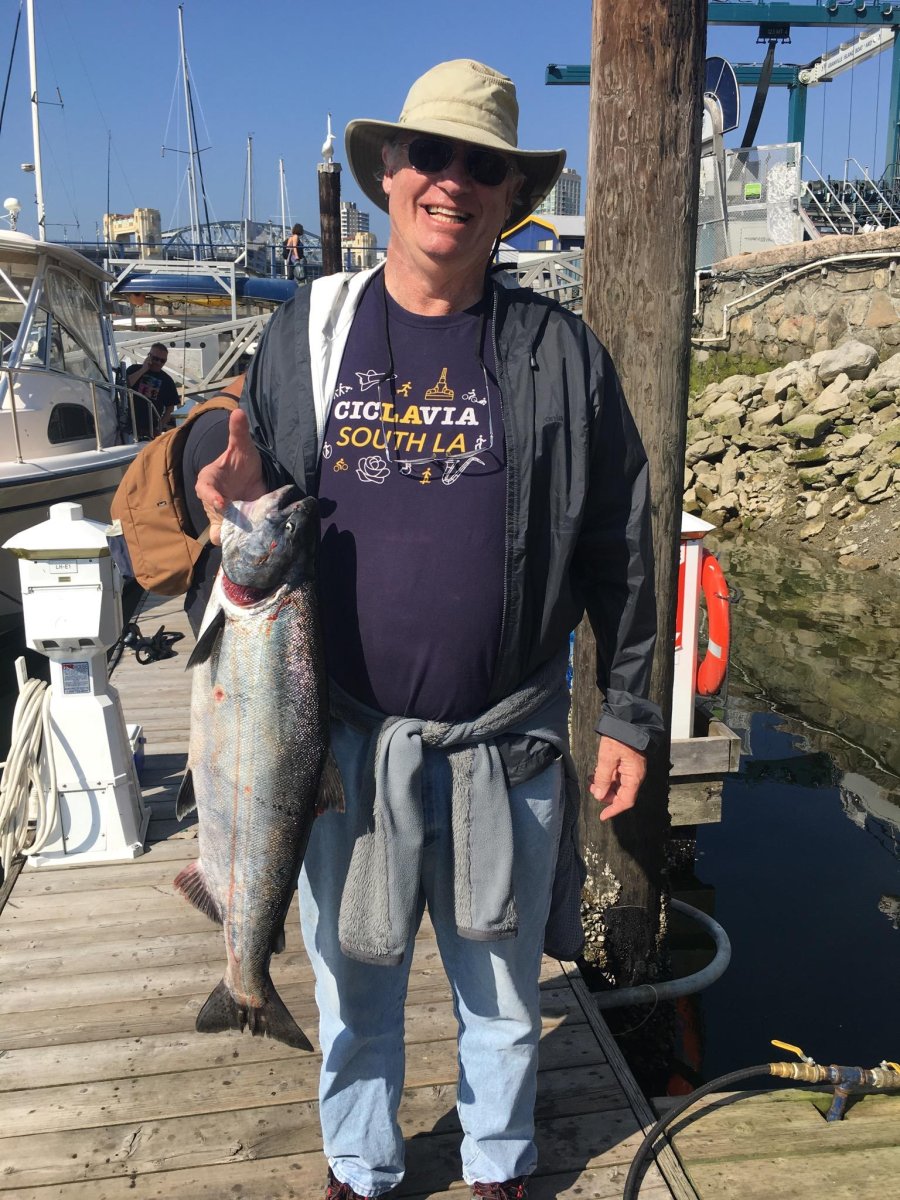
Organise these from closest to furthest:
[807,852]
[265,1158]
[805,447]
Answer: [265,1158], [807,852], [805,447]

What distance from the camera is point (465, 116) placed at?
83.4 inches

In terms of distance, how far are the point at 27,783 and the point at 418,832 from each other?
2657 millimetres

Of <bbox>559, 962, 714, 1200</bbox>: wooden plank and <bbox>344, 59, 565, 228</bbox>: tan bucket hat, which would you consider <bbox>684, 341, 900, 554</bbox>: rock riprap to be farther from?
<bbox>344, 59, 565, 228</bbox>: tan bucket hat

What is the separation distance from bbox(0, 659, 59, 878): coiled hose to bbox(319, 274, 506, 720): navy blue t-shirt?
8.25ft

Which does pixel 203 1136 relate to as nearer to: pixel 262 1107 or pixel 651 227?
pixel 262 1107

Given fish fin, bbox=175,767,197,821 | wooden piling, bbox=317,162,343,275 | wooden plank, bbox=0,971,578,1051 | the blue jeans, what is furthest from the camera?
wooden piling, bbox=317,162,343,275

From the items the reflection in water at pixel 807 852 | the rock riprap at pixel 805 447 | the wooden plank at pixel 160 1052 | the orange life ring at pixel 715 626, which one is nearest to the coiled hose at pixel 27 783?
the wooden plank at pixel 160 1052

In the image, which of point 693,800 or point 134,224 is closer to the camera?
point 693,800

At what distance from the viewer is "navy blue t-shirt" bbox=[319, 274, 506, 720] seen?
2080mm

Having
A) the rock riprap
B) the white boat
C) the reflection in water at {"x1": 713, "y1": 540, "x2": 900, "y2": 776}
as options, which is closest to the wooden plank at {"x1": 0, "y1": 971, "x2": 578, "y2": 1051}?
the reflection in water at {"x1": 713, "y1": 540, "x2": 900, "y2": 776}

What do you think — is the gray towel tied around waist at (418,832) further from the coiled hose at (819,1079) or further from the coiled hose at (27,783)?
the coiled hose at (27,783)

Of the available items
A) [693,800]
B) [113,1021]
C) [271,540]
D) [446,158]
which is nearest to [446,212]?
[446,158]

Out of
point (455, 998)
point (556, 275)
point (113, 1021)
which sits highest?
point (556, 275)

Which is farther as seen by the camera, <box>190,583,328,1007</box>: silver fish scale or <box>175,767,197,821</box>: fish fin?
<box>175,767,197,821</box>: fish fin
